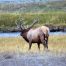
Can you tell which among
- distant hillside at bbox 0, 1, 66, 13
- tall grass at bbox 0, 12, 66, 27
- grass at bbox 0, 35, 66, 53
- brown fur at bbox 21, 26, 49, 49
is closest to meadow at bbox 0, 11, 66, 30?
tall grass at bbox 0, 12, 66, 27

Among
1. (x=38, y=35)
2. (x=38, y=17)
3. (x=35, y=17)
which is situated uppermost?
(x=38, y=35)

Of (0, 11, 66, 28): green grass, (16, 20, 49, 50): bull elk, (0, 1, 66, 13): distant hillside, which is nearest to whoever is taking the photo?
(16, 20, 49, 50): bull elk

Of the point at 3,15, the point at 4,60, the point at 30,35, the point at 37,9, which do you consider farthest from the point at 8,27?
the point at 4,60

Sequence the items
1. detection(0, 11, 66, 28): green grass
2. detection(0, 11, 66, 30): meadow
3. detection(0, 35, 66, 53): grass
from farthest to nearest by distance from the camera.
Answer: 1. detection(0, 11, 66, 28): green grass
2. detection(0, 11, 66, 30): meadow
3. detection(0, 35, 66, 53): grass

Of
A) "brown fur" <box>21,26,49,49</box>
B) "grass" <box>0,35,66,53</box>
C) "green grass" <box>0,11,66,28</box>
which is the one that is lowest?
"green grass" <box>0,11,66,28</box>

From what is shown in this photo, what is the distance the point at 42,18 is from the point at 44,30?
32.1m

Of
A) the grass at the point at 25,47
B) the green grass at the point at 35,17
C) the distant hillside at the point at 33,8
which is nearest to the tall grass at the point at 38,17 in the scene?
the green grass at the point at 35,17

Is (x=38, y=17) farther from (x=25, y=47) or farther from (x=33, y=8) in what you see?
(x=25, y=47)

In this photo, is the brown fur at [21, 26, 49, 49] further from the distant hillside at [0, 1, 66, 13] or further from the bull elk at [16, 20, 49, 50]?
the distant hillside at [0, 1, 66, 13]

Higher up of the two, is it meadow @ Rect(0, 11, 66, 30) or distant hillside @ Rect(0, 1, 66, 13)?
meadow @ Rect(0, 11, 66, 30)

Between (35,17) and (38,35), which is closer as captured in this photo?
(38,35)

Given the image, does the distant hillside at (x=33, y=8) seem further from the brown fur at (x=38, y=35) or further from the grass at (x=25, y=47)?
the brown fur at (x=38, y=35)

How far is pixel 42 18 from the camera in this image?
5297cm

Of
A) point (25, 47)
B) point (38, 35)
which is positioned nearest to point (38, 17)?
point (25, 47)
